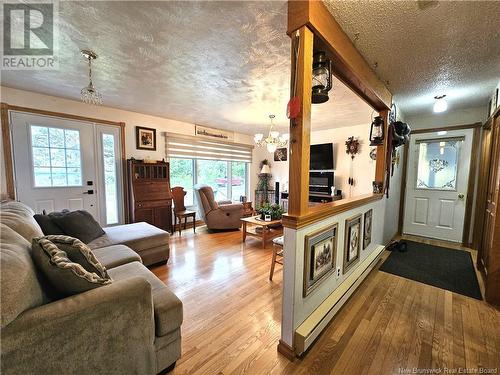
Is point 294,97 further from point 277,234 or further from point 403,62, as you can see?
point 277,234

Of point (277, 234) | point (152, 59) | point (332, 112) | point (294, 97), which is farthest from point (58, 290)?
point (332, 112)

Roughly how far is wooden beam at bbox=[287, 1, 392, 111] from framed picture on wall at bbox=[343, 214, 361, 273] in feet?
4.39

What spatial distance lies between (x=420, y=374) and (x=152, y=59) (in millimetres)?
3187

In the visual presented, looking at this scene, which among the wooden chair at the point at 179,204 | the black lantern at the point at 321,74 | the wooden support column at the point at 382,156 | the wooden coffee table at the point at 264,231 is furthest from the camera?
the wooden chair at the point at 179,204

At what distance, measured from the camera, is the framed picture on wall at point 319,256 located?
1.48 m

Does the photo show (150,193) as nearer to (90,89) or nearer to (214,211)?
(214,211)

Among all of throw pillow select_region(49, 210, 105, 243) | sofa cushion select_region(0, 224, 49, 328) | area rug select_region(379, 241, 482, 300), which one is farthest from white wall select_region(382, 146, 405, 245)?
throw pillow select_region(49, 210, 105, 243)

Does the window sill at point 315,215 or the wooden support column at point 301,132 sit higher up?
the wooden support column at point 301,132

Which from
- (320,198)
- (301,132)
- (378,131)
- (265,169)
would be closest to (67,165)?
(301,132)

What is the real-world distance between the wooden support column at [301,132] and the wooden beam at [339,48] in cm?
8

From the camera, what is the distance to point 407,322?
1.76m

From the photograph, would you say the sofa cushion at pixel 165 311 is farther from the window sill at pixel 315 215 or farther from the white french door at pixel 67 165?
the white french door at pixel 67 165

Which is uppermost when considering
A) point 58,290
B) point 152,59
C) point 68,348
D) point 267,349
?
point 152,59

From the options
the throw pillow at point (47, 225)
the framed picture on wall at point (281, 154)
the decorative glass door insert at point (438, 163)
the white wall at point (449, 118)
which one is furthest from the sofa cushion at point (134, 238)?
the white wall at point (449, 118)
